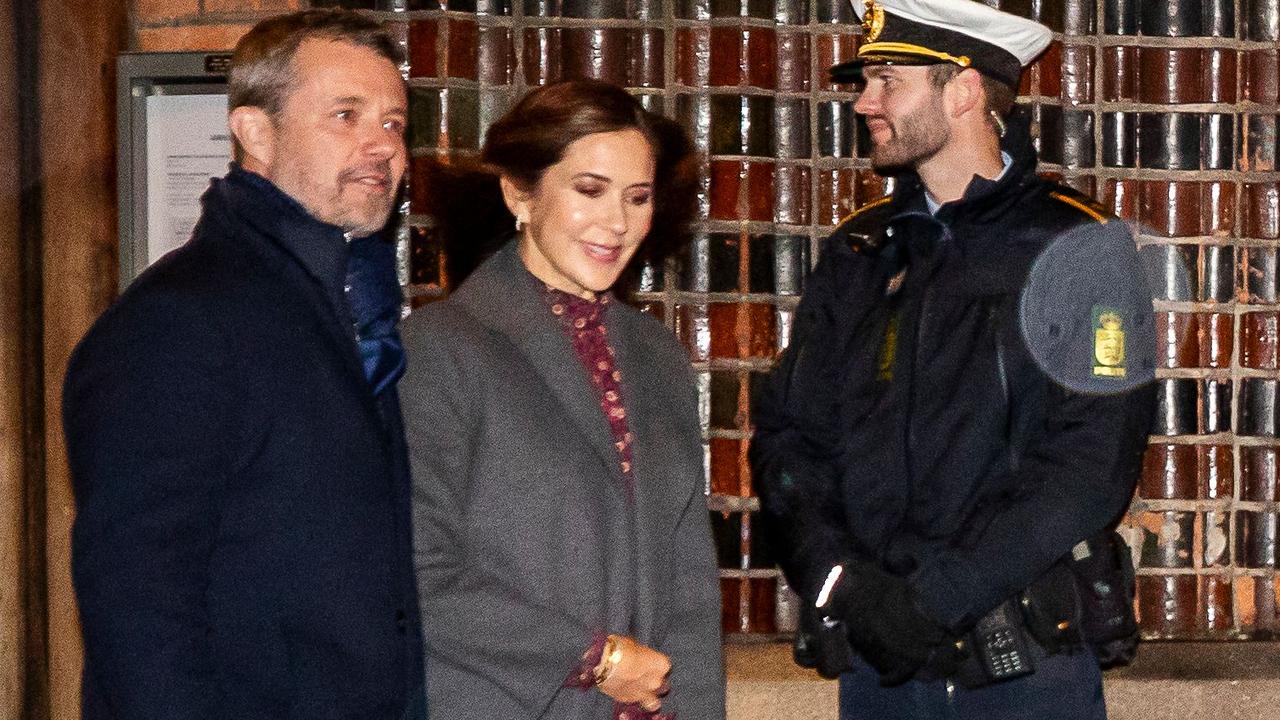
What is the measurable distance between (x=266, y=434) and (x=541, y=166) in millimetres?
895

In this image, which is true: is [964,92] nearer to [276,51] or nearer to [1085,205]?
[1085,205]

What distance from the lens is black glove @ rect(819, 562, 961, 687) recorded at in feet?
9.39

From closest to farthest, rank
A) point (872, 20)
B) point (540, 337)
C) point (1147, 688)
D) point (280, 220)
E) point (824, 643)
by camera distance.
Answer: point (280, 220)
point (540, 337)
point (824, 643)
point (872, 20)
point (1147, 688)

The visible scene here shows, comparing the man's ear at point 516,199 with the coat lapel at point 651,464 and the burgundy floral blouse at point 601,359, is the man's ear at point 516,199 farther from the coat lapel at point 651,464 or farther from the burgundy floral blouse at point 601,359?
the coat lapel at point 651,464

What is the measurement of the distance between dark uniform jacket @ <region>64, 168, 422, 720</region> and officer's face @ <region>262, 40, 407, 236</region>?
7 centimetres

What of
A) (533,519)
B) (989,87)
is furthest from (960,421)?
(533,519)

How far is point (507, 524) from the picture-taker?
8.39ft

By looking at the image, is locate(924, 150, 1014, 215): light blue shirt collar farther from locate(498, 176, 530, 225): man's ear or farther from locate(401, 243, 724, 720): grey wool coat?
locate(498, 176, 530, 225): man's ear

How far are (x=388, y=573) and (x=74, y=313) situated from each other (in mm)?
1966

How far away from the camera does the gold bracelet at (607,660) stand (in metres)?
2.58

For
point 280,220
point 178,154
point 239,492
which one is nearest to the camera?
point 239,492

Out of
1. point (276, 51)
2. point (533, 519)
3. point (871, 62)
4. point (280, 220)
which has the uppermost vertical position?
point (871, 62)

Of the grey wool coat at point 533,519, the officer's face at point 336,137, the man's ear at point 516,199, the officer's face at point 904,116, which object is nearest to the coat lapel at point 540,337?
the grey wool coat at point 533,519

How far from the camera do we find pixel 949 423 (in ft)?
9.65
